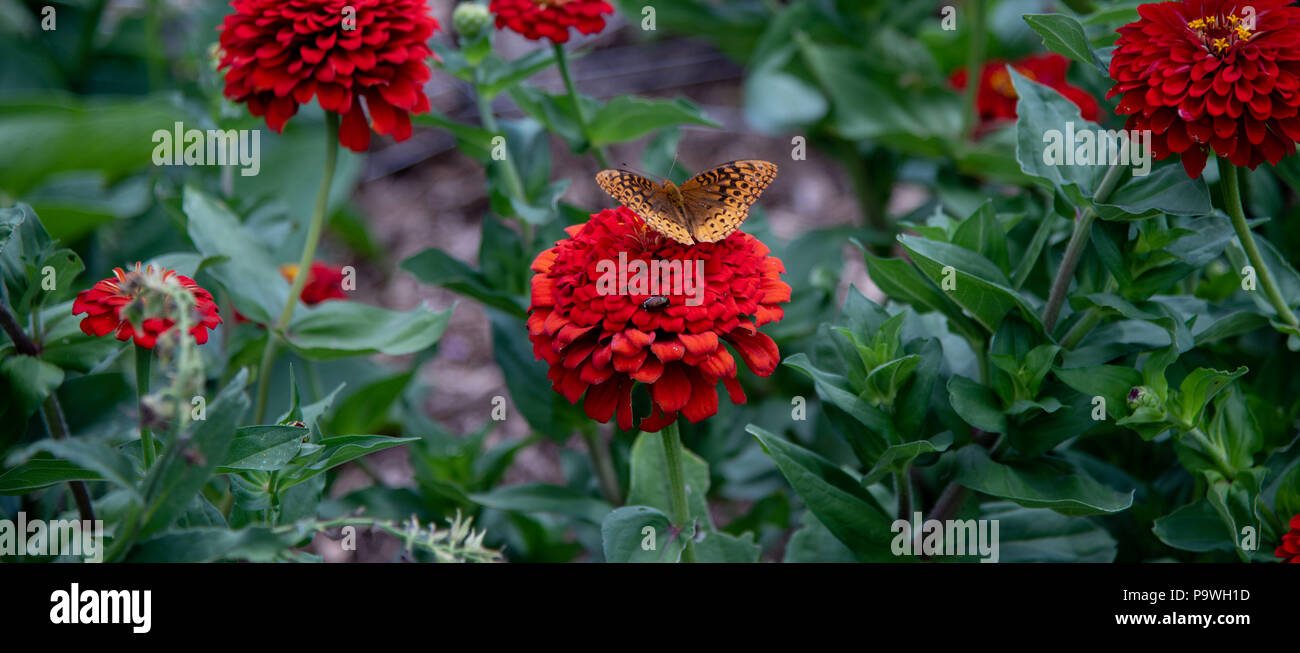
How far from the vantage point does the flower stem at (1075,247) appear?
39.1 inches

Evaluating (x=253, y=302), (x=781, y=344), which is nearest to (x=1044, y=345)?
(x=781, y=344)

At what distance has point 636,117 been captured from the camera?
1.35 m

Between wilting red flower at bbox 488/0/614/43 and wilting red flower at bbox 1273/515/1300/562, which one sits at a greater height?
wilting red flower at bbox 488/0/614/43

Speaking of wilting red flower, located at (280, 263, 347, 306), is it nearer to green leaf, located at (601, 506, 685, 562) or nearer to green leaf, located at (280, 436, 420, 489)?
green leaf, located at (280, 436, 420, 489)

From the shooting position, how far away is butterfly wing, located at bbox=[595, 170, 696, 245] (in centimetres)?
87

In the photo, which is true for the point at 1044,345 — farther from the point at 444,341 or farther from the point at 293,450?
the point at 444,341

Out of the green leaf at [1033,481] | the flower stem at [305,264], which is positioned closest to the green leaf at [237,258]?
the flower stem at [305,264]

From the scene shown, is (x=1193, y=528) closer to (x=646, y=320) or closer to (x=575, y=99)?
(x=646, y=320)

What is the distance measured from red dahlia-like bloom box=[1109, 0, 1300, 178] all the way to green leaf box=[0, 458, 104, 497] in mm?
1072

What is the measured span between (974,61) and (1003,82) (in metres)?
0.10

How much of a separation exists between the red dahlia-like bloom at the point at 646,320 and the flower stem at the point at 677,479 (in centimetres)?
5

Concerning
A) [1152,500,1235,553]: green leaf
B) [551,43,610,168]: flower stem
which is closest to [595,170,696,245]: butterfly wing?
[551,43,610,168]: flower stem

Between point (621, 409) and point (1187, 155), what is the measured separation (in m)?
0.59

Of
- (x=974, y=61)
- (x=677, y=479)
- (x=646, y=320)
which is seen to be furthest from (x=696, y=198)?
(x=974, y=61)
